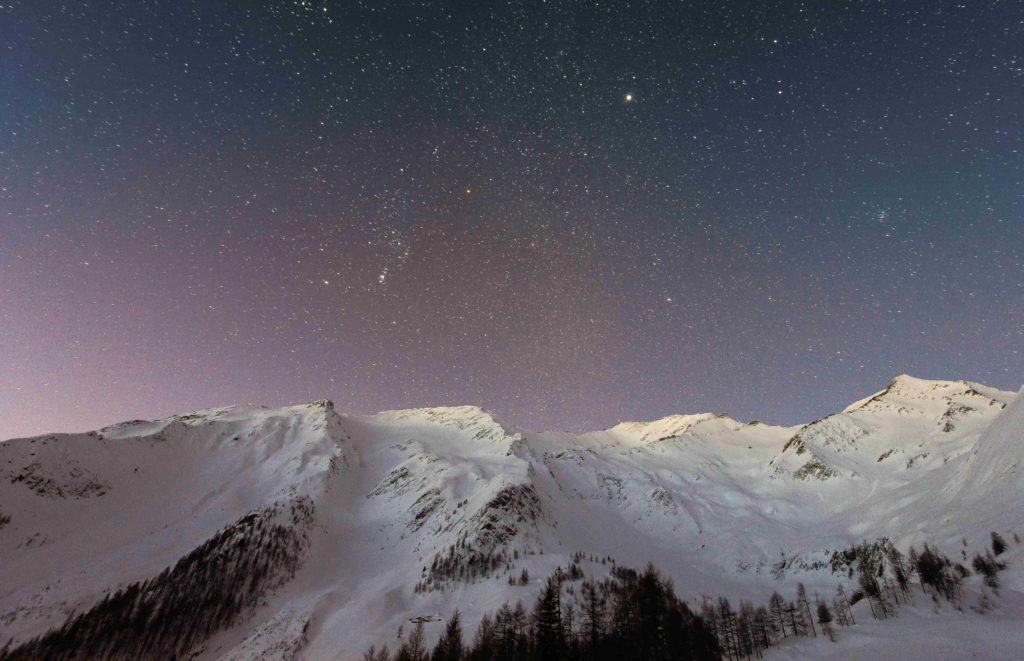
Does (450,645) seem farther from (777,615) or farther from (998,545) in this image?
(998,545)

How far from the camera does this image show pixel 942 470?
6973 inches

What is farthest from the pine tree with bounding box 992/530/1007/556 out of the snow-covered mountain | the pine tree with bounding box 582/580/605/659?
the pine tree with bounding box 582/580/605/659

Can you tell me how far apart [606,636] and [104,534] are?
15154 centimetres

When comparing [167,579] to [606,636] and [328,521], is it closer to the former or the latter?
[328,521]

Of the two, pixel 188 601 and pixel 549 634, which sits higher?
pixel 549 634

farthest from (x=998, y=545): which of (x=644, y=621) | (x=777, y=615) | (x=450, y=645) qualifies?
(x=450, y=645)

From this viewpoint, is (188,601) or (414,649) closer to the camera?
(414,649)

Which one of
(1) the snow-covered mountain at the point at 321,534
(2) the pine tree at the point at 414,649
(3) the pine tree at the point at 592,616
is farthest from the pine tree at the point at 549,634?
(1) the snow-covered mountain at the point at 321,534

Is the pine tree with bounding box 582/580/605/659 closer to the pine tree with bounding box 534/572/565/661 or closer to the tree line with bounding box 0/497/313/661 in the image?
the pine tree with bounding box 534/572/565/661

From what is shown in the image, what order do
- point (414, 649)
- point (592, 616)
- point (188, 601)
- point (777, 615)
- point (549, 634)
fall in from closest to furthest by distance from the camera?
point (549, 634)
point (414, 649)
point (592, 616)
point (188, 601)
point (777, 615)

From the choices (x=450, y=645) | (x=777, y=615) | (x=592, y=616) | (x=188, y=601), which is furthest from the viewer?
(x=777, y=615)

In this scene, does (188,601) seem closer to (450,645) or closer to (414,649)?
(414,649)

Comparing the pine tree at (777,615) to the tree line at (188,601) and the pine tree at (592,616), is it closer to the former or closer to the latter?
the pine tree at (592,616)

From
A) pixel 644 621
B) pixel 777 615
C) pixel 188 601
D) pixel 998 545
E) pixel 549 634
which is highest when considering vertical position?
pixel 998 545
